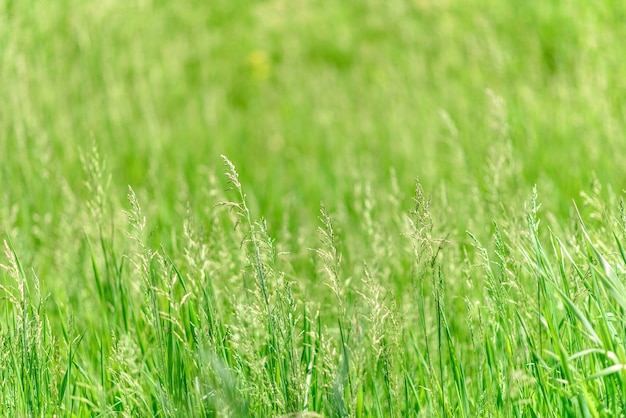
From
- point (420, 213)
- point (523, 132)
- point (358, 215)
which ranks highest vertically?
point (420, 213)

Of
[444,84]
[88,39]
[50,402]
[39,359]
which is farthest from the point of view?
[88,39]

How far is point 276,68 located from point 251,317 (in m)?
4.80

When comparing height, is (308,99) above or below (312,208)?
above

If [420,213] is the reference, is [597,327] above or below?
below

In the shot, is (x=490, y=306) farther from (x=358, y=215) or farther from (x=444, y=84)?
(x=444, y=84)

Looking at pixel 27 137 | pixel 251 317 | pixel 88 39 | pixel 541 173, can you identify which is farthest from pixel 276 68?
pixel 251 317

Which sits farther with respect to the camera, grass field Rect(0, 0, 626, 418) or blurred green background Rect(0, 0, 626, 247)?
blurred green background Rect(0, 0, 626, 247)

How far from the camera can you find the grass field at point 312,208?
1.98 meters

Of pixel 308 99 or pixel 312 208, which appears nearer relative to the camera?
pixel 312 208

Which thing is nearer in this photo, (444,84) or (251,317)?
(251,317)

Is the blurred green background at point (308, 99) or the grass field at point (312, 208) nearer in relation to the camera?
the grass field at point (312, 208)

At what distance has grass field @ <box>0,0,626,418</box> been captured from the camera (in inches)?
77.9

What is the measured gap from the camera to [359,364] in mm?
2080

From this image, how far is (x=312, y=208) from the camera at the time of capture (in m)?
4.76
